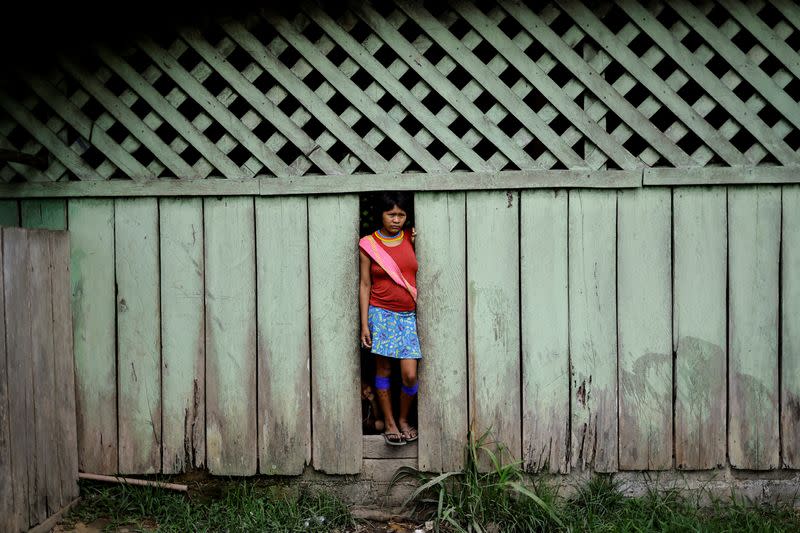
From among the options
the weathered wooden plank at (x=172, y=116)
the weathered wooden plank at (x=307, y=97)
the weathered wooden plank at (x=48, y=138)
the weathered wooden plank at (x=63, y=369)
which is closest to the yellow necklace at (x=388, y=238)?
the weathered wooden plank at (x=307, y=97)

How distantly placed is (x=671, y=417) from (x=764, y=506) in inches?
27.2

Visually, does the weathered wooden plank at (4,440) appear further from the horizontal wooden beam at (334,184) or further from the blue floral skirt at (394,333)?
the blue floral skirt at (394,333)

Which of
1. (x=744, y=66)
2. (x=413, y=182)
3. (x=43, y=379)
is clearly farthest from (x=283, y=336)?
(x=744, y=66)

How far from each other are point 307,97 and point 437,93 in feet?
2.29

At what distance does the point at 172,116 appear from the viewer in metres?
3.32

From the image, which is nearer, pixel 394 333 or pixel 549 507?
pixel 549 507

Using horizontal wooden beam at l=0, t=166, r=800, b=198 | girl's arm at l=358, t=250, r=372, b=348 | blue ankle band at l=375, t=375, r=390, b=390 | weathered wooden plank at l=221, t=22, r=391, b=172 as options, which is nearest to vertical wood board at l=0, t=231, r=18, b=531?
horizontal wooden beam at l=0, t=166, r=800, b=198

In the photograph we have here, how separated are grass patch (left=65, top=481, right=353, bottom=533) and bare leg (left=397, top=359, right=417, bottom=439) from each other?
53 centimetres

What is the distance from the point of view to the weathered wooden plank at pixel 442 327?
3.29 m

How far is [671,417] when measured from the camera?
10.8 ft

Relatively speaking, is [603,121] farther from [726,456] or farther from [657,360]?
[726,456]

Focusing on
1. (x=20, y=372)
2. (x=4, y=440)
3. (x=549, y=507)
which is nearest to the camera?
(x=4, y=440)

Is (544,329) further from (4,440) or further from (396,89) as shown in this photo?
(4,440)

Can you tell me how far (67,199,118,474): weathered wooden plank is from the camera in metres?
3.35
